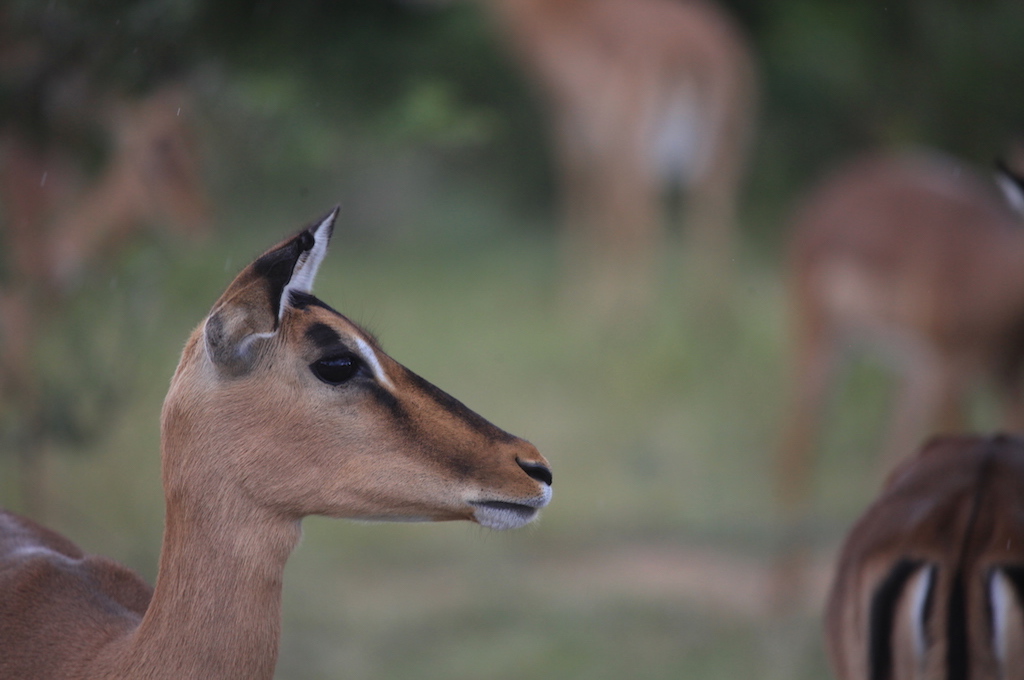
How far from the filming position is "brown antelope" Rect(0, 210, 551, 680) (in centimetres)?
137

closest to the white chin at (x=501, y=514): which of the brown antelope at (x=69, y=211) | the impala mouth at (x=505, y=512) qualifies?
the impala mouth at (x=505, y=512)

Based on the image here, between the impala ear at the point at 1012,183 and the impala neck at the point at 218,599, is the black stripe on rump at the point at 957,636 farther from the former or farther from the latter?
the impala neck at the point at 218,599

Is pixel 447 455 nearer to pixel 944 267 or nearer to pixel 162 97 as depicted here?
pixel 162 97

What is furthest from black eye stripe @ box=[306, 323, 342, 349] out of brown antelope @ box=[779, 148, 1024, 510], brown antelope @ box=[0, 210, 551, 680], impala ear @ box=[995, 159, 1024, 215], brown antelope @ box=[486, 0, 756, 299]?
brown antelope @ box=[486, 0, 756, 299]

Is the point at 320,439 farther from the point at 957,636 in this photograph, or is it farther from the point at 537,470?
the point at 957,636

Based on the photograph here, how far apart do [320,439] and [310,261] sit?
24 centimetres

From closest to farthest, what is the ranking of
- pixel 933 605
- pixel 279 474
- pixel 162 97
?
pixel 279 474 < pixel 933 605 < pixel 162 97

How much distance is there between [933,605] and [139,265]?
2.75m

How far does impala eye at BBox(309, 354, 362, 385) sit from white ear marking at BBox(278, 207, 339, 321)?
0.27 feet

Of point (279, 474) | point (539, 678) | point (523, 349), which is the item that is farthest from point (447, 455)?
point (523, 349)

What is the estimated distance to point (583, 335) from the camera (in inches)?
209

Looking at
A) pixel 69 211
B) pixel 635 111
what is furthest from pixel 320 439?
pixel 635 111

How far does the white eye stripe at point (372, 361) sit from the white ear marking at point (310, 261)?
109mm

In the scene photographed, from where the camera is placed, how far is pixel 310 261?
144 centimetres
